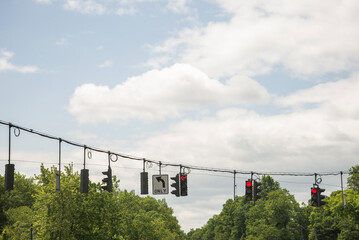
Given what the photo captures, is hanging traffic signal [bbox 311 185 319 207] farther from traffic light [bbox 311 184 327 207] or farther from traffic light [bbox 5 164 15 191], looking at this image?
traffic light [bbox 5 164 15 191]

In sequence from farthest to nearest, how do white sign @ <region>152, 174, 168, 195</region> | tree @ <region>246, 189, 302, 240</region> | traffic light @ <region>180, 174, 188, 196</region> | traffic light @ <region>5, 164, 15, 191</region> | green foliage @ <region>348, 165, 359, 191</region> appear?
tree @ <region>246, 189, 302, 240</region>, green foliage @ <region>348, 165, 359, 191</region>, white sign @ <region>152, 174, 168, 195</region>, traffic light @ <region>180, 174, 188, 196</region>, traffic light @ <region>5, 164, 15, 191</region>

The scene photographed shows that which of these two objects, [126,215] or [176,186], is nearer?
[176,186]

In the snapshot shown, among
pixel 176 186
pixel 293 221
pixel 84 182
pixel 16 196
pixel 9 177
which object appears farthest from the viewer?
pixel 293 221

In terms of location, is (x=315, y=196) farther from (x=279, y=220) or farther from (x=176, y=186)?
(x=279, y=220)

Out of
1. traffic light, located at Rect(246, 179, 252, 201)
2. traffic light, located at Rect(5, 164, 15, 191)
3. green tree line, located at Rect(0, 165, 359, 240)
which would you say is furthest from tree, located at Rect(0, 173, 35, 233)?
traffic light, located at Rect(5, 164, 15, 191)

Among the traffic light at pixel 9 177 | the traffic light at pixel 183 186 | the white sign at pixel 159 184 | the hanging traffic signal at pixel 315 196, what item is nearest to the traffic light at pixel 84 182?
the traffic light at pixel 9 177

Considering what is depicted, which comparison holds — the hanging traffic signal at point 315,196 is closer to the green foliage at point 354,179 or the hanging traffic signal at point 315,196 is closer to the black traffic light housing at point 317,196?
the black traffic light housing at point 317,196

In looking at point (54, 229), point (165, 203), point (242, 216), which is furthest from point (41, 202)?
point (165, 203)

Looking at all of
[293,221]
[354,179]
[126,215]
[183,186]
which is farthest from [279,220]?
[183,186]

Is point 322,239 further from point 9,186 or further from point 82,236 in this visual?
point 9,186

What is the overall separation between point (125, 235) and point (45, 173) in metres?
18.2

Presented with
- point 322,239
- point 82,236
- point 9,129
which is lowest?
point 322,239

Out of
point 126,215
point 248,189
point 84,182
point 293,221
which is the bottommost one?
point 293,221

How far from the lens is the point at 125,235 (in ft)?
228
